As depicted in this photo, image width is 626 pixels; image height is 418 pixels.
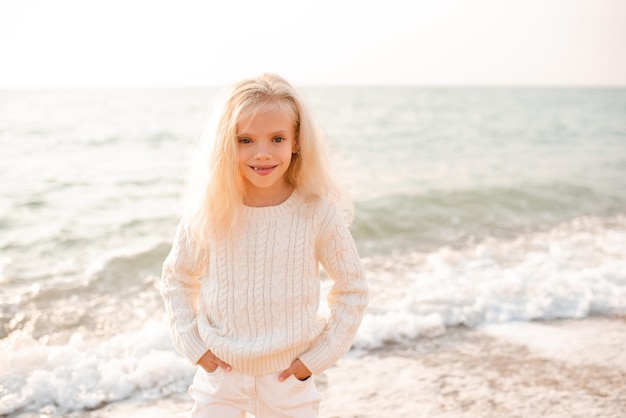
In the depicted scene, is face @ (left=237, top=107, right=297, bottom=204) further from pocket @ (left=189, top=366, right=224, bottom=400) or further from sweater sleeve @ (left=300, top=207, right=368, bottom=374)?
pocket @ (left=189, top=366, right=224, bottom=400)

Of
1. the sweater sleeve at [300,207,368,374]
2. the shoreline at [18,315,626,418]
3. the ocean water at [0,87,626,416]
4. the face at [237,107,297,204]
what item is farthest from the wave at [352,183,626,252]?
the face at [237,107,297,204]

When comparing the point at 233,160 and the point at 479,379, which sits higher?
the point at 233,160

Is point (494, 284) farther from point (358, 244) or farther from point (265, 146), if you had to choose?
point (265, 146)

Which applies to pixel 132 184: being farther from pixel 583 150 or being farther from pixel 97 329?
pixel 583 150

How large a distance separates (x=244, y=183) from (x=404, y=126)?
920 inches

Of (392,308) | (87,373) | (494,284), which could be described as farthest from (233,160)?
(494,284)

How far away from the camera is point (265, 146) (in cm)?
222

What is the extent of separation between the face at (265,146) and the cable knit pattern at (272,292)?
4.9 inches

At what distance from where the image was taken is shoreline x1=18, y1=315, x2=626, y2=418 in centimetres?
343

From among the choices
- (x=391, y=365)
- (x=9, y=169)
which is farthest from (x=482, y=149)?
(x=391, y=365)

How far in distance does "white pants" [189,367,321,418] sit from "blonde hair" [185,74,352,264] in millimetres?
457

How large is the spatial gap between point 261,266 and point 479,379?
216 cm

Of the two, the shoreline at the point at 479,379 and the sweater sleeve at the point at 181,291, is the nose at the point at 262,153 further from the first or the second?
the shoreline at the point at 479,379

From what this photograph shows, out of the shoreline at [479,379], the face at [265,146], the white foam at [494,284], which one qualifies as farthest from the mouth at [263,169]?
the white foam at [494,284]
